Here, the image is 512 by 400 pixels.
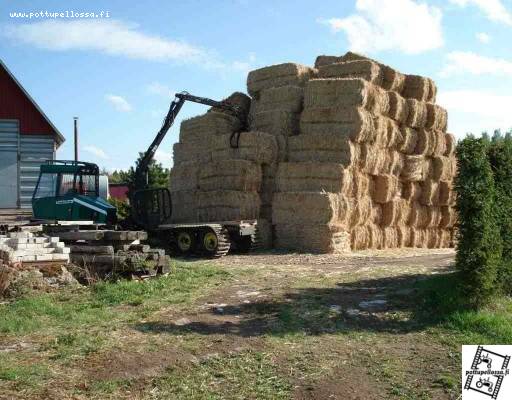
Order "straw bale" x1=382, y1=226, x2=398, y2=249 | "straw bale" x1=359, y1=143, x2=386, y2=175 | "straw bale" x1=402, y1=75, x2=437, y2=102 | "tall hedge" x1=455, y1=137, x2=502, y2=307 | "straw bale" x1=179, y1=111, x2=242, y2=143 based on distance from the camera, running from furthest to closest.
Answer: "straw bale" x1=402, y1=75, x2=437, y2=102 < "straw bale" x1=179, y1=111, x2=242, y2=143 < "straw bale" x1=382, y1=226, x2=398, y2=249 < "straw bale" x1=359, y1=143, x2=386, y2=175 < "tall hedge" x1=455, y1=137, x2=502, y2=307

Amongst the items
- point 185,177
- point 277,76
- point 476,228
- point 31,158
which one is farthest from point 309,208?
point 31,158

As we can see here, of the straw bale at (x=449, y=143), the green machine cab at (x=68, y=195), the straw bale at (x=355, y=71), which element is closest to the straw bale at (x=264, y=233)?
the green machine cab at (x=68, y=195)

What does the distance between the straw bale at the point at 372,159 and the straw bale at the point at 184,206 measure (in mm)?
6277

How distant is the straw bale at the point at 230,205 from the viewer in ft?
68.3

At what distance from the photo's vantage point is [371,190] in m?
22.6

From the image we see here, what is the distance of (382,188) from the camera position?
22609 millimetres

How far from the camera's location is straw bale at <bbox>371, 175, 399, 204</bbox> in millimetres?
22562

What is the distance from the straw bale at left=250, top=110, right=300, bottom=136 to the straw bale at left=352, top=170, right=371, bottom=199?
2831mm

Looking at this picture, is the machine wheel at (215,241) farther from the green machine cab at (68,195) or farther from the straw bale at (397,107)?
the straw bale at (397,107)

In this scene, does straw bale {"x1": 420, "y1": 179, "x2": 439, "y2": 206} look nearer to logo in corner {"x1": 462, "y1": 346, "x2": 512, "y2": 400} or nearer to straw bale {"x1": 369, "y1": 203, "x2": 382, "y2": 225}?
straw bale {"x1": 369, "y1": 203, "x2": 382, "y2": 225}

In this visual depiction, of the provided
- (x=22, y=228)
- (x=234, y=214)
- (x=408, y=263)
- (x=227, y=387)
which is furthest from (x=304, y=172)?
(x=227, y=387)

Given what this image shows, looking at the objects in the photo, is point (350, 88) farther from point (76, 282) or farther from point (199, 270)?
point (76, 282)

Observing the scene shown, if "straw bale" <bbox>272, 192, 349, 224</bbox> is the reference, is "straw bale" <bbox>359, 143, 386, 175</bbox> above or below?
above

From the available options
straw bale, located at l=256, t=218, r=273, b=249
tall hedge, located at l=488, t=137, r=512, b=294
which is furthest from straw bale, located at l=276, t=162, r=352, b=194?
tall hedge, located at l=488, t=137, r=512, b=294
